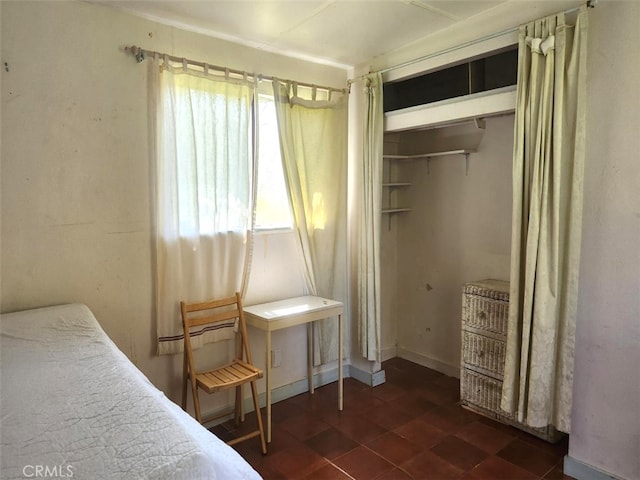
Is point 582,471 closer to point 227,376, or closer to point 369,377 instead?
point 369,377

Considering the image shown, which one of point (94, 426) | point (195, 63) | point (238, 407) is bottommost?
point (238, 407)

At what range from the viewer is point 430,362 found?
12.3 ft

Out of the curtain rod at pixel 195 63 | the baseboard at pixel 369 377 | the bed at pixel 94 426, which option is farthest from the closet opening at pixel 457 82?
the bed at pixel 94 426

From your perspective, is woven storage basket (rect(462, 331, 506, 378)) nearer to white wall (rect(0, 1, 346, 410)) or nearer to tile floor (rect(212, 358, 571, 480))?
tile floor (rect(212, 358, 571, 480))

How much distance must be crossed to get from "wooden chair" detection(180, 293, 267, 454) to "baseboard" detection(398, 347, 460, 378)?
172 centimetres

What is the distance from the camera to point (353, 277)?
346 cm

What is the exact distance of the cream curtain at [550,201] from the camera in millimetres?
2043

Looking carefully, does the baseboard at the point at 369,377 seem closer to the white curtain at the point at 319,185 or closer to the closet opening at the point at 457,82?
the white curtain at the point at 319,185

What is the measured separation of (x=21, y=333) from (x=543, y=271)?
7.71ft

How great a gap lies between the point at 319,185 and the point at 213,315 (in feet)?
4.06

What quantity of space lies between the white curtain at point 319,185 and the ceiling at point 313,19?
0.33 metres

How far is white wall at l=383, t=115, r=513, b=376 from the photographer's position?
10.5 ft

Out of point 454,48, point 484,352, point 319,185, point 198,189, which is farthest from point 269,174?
point 484,352

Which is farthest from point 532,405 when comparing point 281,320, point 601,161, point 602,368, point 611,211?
point 281,320
